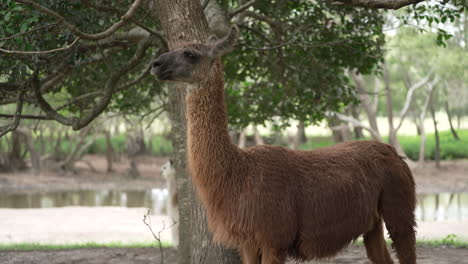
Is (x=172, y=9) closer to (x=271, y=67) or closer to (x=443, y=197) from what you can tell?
(x=271, y=67)

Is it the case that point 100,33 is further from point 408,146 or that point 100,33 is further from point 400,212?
point 408,146

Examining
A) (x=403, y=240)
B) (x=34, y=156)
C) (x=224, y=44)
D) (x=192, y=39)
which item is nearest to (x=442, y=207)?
(x=403, y=240)

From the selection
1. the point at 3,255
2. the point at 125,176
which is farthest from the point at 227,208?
the point at 125,176

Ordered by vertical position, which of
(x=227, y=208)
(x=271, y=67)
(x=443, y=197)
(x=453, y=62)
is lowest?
(x=443, y=197)

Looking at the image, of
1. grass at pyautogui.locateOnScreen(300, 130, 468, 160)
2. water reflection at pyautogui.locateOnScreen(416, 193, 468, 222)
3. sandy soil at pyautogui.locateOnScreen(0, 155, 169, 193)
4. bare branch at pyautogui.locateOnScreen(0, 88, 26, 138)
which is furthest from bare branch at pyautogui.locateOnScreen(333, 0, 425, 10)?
grass at pyautogui.locateOnScreen(300, 130, 468, 160)

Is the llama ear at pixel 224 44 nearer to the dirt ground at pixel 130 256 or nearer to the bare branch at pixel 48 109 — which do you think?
the bare branch at pixel 48 109

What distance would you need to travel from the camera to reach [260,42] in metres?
8.59

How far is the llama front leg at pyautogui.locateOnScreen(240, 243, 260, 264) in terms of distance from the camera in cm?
422

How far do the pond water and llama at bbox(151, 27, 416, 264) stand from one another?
1267 cm

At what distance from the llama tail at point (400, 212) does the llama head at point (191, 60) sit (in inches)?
76.9

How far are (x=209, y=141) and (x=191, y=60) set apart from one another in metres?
0.64

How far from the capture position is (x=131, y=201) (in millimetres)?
21266

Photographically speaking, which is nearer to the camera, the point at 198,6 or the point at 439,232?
the point at 198,6

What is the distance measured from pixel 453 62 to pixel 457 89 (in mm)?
13856
